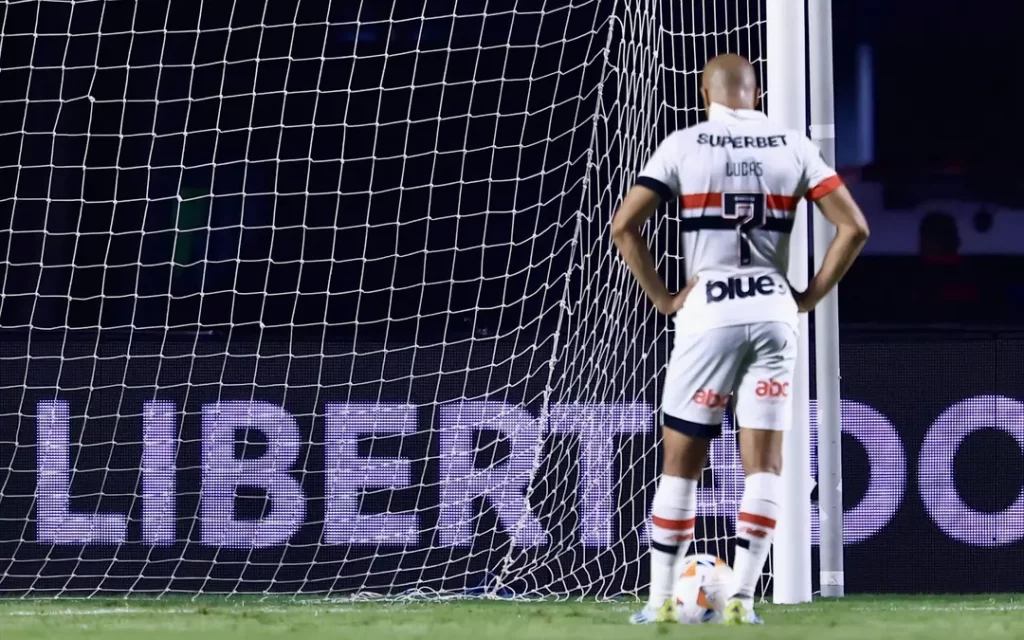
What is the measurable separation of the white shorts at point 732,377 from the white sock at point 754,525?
0.15 metres

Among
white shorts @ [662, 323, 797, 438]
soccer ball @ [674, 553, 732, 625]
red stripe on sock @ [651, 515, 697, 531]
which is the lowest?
soccer ball @ [674, 553, 732, 625]

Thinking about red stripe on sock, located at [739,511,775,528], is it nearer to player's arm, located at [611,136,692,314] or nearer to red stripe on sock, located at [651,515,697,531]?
red stripe on sock, located at [651,515,697,531]

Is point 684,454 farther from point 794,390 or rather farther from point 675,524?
point 794,390

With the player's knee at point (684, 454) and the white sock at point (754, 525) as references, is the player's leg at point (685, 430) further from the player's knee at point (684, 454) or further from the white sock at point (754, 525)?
the white sock at point (754, 525)

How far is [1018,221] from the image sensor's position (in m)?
7.45

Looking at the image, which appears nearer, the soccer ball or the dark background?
the soccer ball

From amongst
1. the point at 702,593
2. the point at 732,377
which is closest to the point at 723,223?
the point at 732,377

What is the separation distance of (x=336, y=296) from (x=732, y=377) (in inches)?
101

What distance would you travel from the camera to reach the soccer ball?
4281mm

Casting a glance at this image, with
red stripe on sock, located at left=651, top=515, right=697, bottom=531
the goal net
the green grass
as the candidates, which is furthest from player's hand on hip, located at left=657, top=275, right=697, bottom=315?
the goal net

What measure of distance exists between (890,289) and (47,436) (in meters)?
3.44

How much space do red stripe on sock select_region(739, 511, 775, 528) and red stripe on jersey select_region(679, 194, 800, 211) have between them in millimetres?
772

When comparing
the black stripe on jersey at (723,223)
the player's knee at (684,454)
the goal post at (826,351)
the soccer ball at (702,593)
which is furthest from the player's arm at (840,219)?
the goal post at (826,351)

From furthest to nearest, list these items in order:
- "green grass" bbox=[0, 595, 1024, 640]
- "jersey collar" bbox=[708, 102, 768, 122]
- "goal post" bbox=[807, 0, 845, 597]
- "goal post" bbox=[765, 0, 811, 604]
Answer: "goal post" bbox=[807, 0, 845, 597] < "goal post" bbox=[765, 0, 811, 604] < "jersey collar" bbox=[708, 102, 768, 122] < "green grass" bbox=[0, 595, 1024, 640]
